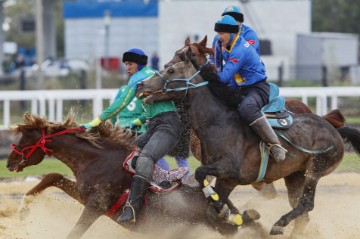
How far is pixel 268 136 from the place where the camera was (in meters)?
7.96

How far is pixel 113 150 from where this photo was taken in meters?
8.14

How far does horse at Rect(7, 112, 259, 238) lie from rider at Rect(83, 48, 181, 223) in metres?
0.18

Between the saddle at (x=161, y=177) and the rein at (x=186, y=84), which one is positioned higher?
the rein at (x=186, y=84)

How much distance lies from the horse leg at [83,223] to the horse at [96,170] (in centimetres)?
8

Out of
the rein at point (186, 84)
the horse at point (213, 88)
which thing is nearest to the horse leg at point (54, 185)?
the rein at point (186, 84)

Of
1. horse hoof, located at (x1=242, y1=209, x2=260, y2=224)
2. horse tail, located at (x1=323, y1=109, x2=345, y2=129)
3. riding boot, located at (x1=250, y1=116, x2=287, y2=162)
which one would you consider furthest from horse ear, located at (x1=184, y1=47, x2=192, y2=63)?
horse tail, located at (x1=323, y1=109, x2=345, y2=129)

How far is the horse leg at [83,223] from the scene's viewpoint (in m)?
7.74

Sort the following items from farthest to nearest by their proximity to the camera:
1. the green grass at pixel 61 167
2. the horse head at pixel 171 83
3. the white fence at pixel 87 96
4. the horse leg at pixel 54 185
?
the white fence at pixel 87 96 < the green grass at pixel 61 167 < the horse leg at pixel 54 185 < the horse head at pixel 171 83

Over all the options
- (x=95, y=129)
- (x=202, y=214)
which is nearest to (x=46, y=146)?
(x=95, y=129)

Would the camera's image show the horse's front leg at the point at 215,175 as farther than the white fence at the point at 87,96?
No

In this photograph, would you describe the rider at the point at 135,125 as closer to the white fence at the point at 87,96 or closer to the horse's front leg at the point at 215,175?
the horse's front leg at the point at 215,175

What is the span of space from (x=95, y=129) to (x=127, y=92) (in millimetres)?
540

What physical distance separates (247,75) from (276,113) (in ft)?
1.77

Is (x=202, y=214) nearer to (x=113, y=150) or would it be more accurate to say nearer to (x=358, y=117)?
(x=113, y=150)
